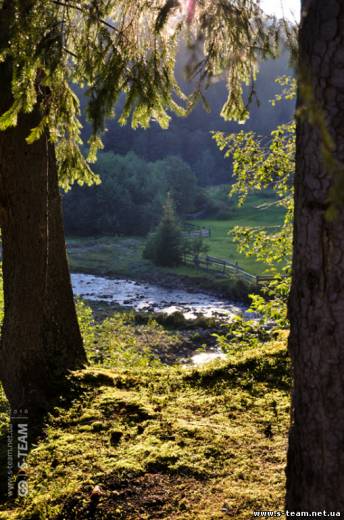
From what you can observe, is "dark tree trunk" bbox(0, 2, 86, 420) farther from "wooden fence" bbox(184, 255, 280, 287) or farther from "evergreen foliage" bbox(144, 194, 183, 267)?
"evergreen foliage" bbox(144, 194, 183, 267)

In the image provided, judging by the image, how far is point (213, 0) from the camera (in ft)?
12.0

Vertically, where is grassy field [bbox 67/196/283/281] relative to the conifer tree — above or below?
below

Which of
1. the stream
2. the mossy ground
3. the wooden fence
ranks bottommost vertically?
the stream

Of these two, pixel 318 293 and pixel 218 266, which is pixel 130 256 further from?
pixel 318 293

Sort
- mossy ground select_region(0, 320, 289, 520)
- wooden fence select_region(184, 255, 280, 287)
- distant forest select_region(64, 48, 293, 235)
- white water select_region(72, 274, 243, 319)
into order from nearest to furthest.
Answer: mossy ground select_region(0, 320, 289, 520) → white water select_region(72, 274, 243, 319) → wooden fence select_region(184, 255, 280, 287) → distant forest select_region(64, 48, 293, 235)

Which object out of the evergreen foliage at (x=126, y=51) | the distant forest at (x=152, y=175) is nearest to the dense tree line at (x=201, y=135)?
the distant forest at (x=152, y=175)

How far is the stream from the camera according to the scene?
82.3ft

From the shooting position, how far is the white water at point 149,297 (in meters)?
25.2

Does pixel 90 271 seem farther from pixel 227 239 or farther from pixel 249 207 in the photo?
pixel 249 207

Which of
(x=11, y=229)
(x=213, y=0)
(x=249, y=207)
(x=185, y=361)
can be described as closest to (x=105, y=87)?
(x=213, y=0)

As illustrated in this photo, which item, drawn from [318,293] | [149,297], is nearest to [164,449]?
[318,293]

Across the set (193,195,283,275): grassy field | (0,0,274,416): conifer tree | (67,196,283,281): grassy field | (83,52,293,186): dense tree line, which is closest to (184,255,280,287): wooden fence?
(67,196,283,281): grassy field

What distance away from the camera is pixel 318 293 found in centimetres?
214

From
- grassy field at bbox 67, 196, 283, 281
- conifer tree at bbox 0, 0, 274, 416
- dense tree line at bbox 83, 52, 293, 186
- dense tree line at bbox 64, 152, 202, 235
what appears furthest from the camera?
dense tree line at bbox 83, 52, 293, 186
